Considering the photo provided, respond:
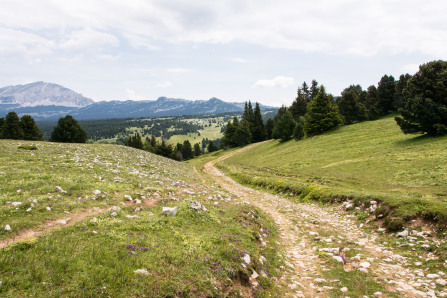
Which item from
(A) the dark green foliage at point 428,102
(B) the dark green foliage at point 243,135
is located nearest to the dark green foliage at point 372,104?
(B) the dark green foliage at point 243,135

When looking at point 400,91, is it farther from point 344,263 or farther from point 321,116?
point 344,263

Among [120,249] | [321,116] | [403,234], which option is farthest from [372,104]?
[120,249]

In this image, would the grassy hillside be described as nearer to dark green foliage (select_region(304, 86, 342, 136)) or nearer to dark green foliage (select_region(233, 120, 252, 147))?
dark green foliage (select_region(304, 86, 342, 136))

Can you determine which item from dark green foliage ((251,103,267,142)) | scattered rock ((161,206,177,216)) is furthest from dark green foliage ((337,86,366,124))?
scattered rock ((161,206,177,216))

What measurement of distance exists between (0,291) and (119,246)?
8.50 feet

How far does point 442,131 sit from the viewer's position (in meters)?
34.4

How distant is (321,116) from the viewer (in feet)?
214

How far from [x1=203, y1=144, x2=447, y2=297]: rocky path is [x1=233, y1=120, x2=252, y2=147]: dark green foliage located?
80634 millimetres

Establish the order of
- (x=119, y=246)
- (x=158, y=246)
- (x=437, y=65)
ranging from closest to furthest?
(x=119, y=246), (x=158, y=246), (x=437, y=65)

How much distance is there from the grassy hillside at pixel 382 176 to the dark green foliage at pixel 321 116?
20.7 m

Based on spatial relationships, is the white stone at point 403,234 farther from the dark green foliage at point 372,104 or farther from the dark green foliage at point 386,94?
the dark green foliage at point 386,94

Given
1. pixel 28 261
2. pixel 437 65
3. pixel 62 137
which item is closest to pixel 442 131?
pixel 437 65

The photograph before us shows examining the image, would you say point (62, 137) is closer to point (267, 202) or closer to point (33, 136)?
point (33, 136)

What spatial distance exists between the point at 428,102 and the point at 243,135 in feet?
211
